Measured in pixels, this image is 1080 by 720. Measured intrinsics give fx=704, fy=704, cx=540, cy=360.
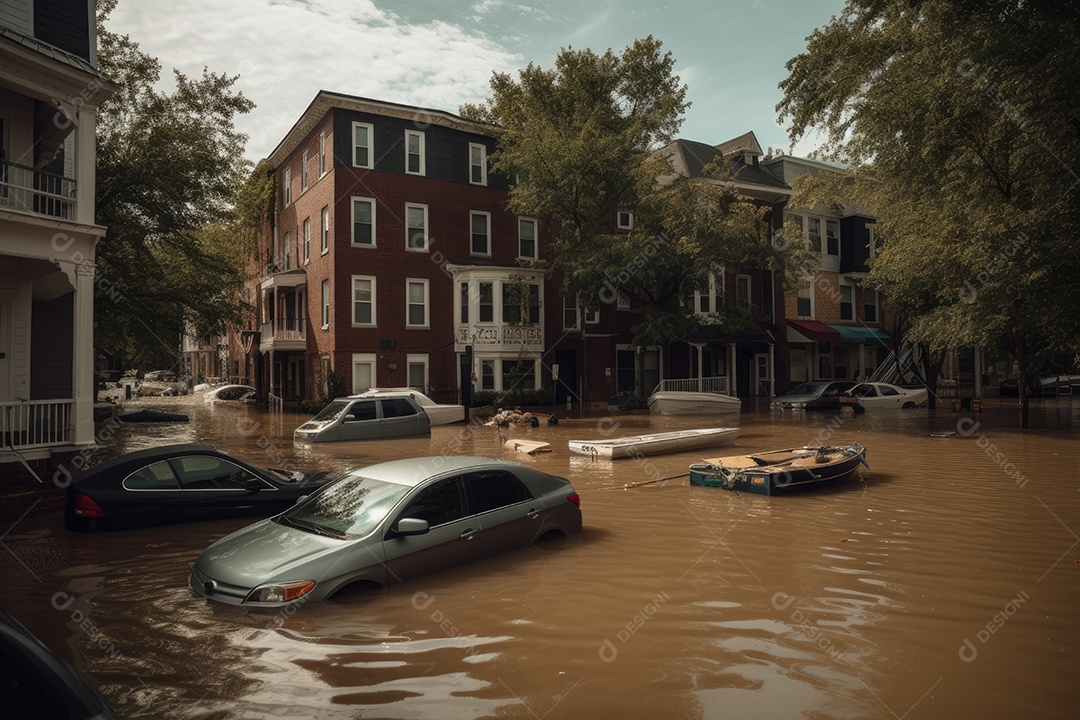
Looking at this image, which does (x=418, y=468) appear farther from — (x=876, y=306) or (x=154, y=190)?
(x=876, y=306)

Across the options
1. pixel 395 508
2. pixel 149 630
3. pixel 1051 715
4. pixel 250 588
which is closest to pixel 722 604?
pixel 1051 715

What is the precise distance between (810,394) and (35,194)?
97.7ft

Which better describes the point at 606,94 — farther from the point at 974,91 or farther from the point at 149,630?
the point at 149,630

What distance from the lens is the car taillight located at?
9531mm

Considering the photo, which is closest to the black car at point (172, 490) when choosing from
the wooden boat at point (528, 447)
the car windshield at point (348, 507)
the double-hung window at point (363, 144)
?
the car windshield at point (348, 507)

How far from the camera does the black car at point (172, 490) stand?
9602 mm

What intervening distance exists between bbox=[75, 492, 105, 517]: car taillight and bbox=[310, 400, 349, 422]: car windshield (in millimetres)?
11096

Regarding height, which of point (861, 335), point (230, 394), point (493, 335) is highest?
point (861, 335)

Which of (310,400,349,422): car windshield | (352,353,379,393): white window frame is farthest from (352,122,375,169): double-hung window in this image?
(310,400,349,422): car windshield

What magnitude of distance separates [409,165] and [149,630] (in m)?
28.5

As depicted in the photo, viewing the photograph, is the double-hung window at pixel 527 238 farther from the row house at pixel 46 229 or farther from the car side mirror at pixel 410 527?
the car side mirror at pixel 410 527

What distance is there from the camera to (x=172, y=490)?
996cm

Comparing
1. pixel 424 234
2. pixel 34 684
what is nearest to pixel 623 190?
pixel 424 234

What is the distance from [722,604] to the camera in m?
7.00
